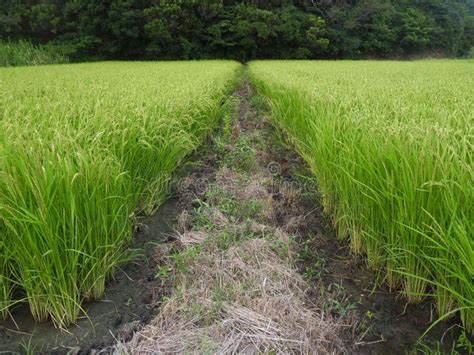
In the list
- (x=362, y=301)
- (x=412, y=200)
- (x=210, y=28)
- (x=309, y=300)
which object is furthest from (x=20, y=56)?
(x=412, y=200)

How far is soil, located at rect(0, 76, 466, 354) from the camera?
1538 millimetres

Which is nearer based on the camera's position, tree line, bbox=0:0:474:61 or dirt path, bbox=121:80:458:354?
dirt path, bbox=121:80:458:354

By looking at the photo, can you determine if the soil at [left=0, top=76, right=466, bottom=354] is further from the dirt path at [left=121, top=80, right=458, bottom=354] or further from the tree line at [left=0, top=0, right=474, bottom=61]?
the tree line at [left=0, top=0, right=474, bottom=61]

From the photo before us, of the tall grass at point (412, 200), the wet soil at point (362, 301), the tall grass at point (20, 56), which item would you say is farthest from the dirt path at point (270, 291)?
the tall grass at point (20, 56)

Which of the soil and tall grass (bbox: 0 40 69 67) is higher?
tall grass (bbox: 0 40 69 67)

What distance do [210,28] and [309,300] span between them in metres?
23.5

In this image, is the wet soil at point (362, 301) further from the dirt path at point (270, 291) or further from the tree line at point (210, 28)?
the tree line at point (210, 28)

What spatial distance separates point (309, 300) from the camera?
1.80 metres

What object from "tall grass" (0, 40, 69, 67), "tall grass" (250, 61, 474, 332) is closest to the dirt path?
"tall grass" (250, 61, 474, 332)

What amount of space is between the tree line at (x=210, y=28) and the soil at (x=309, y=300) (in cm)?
2102

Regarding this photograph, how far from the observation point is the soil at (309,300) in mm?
1538

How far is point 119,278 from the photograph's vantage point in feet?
6.42

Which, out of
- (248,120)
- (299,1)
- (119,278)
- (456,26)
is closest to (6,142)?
(119,278)

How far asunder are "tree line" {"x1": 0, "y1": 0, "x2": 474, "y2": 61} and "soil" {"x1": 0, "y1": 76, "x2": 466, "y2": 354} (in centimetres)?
2102
